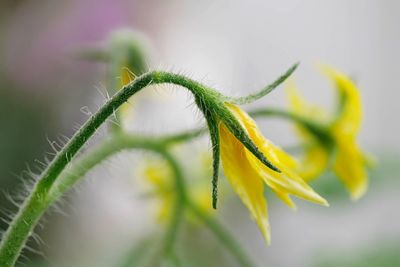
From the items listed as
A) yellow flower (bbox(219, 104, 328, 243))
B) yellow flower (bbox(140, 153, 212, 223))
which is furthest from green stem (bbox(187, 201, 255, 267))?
yellow flower (bbox(219, 104, 328, 243))

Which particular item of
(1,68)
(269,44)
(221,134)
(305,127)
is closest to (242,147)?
(221,134)

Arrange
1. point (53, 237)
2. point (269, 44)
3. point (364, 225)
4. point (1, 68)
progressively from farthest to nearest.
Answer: point (269, 44), point (364, 225), point (1, 68), point (53, 237)

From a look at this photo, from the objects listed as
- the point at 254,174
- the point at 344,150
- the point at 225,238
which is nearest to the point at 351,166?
the point at 344,150

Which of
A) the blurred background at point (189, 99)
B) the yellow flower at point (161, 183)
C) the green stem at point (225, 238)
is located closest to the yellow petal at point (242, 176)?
the blurred background at point (189, 99)

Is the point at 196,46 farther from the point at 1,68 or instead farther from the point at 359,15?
the point at 1,68

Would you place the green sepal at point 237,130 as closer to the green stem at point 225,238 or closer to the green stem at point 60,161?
the green stem at point 60,161
